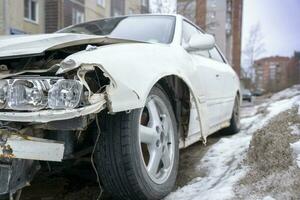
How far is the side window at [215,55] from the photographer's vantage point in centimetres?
575

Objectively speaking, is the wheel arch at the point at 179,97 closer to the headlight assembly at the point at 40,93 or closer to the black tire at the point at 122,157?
the black tire at the point at 122,157

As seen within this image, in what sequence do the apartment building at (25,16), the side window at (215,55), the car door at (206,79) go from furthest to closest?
the apartment building at (25,16), the side window at (215,55), the car door at (206,79)

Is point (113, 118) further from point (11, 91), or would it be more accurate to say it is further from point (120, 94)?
point (11, 91)

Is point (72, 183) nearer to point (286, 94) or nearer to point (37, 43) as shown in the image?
point (37, 43)

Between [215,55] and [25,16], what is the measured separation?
1700 centimetres

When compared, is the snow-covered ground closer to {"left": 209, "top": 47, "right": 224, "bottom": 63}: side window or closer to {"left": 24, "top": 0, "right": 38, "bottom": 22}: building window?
{"left": 209, "top": 47, "right": 224, "bottom": 63}: side window

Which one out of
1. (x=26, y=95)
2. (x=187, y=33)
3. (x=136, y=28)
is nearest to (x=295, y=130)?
(x=187, y=33)

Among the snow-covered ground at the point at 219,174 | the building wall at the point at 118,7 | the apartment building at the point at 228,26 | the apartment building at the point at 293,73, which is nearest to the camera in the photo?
the snow-covered ground at the point at 219,174

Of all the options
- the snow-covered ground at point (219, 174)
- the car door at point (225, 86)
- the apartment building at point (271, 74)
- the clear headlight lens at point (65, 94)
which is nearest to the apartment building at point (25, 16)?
the car door at point (225, 86)

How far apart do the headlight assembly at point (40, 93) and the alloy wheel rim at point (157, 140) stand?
72cm

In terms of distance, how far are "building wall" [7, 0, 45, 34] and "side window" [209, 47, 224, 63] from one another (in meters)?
13.9

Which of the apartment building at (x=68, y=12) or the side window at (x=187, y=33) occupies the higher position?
the apartment building at (x=68, y=12)

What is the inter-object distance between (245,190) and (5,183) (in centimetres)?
150

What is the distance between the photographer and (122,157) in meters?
2.81
